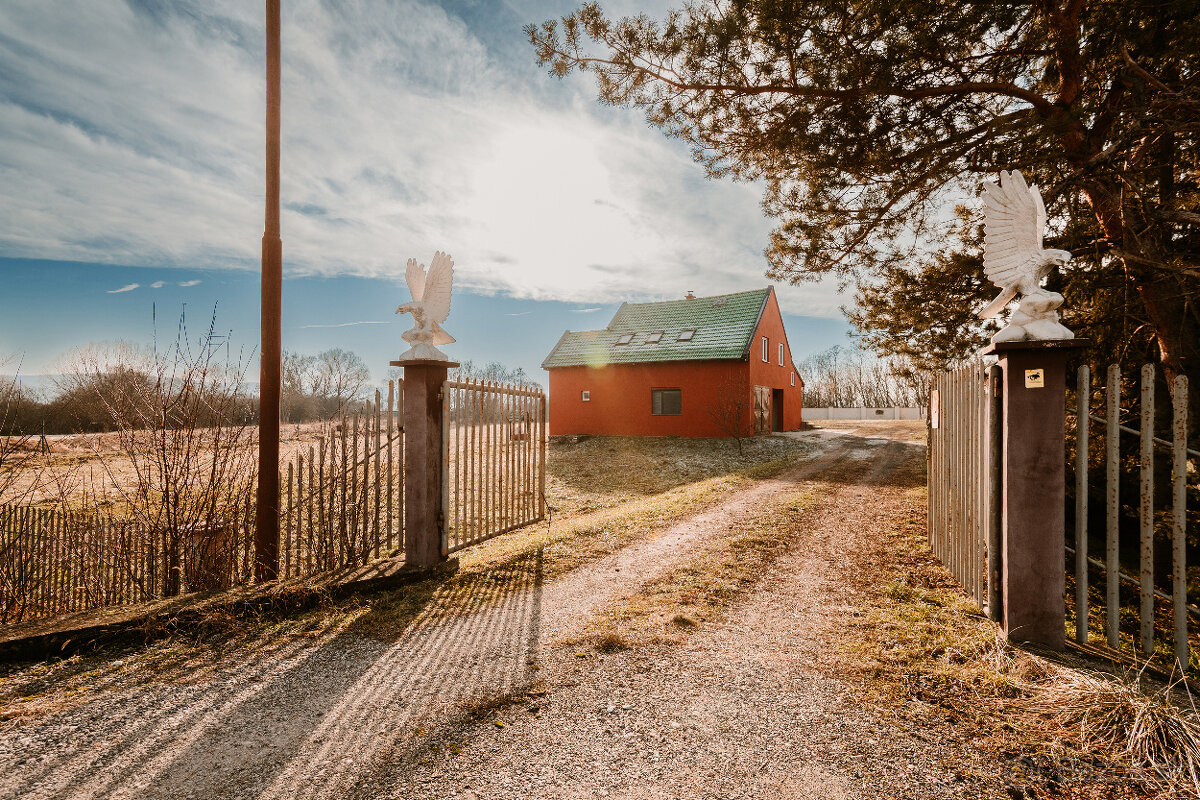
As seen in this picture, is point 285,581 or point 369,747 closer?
point 369,747

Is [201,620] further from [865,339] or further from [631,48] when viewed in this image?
[865,339]

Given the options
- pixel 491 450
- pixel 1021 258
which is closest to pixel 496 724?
pixel 491 450

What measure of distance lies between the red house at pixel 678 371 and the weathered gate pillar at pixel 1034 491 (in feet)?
51.4

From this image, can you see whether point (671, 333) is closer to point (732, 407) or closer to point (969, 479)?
point (732, 407)

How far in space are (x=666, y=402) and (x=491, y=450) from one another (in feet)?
51.2

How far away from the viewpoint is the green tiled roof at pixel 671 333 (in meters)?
21.4

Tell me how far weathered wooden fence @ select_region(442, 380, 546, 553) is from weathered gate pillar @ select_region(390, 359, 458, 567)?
104 millimetres

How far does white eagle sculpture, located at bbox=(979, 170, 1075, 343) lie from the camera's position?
363 cm

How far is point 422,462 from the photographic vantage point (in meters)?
5.42

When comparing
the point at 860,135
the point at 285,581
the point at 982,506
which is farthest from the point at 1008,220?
the point at 285,581

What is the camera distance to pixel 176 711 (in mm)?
2994

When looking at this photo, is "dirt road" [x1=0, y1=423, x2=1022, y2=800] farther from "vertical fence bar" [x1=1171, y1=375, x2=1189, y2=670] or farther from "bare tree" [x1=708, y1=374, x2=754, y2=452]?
"bare tree" [x1=708, y1=374, x2=754, y2=452]

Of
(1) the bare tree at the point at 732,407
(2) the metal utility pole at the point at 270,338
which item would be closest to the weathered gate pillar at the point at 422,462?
(2) the metal utility pole at the point at 270,338

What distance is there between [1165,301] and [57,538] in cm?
1319
